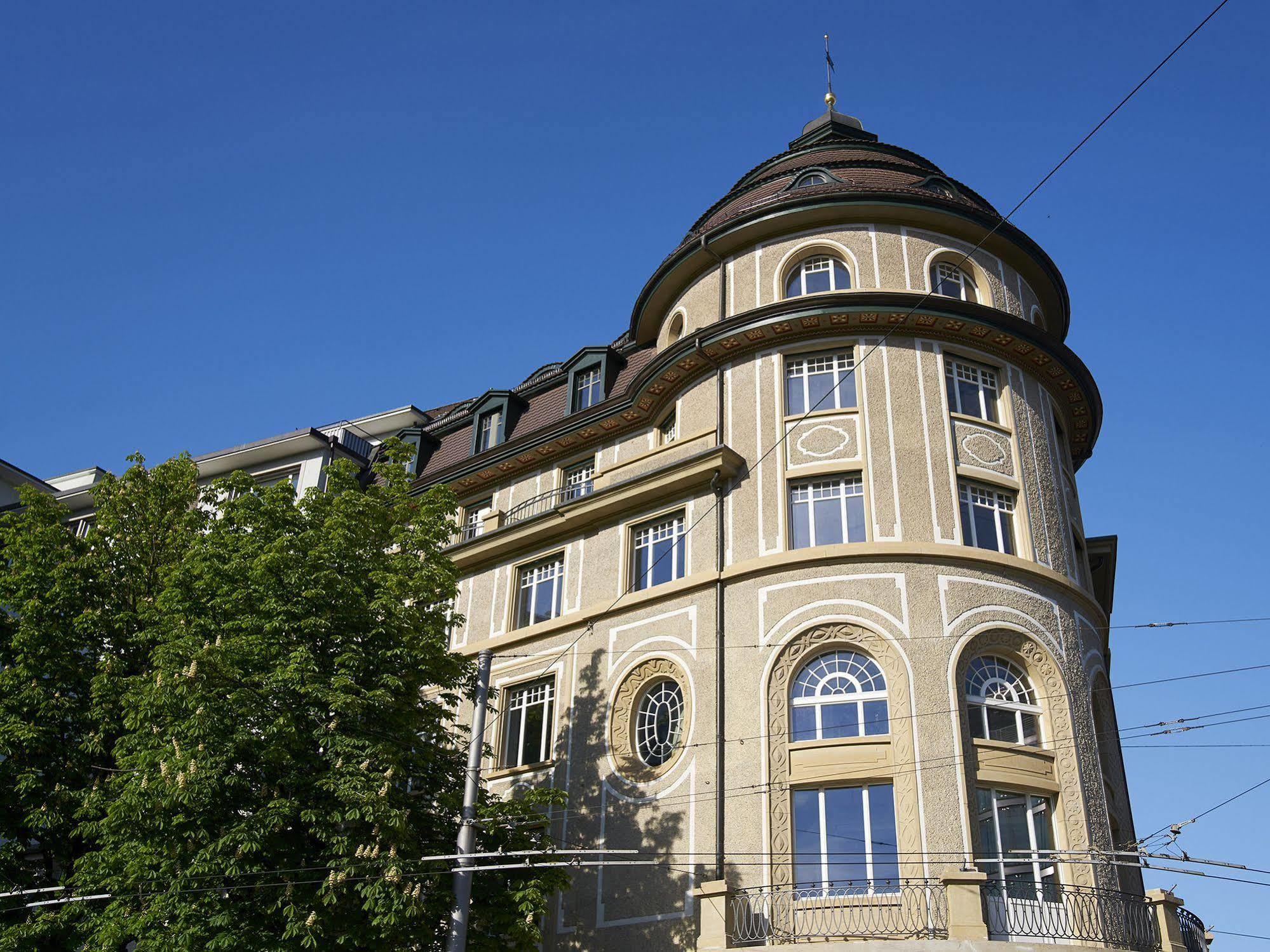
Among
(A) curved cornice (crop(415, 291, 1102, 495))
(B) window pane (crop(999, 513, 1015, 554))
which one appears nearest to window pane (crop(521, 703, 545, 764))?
(A) curved cornice (crop(415, 291, 1102, 495))

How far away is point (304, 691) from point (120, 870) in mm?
4146

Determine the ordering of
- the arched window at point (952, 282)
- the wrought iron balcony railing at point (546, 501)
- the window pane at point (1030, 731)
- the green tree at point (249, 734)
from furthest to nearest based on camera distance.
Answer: the wrought iron balcony railing at point (546, 501)
the arched window at point (952, 282)
the window pane at point (1030, 731)
the green tree at point (249, 734)

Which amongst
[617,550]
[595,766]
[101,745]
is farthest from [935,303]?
[101,745]

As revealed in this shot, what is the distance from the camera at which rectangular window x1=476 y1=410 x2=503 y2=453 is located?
34719 mm

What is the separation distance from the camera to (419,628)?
855 inches

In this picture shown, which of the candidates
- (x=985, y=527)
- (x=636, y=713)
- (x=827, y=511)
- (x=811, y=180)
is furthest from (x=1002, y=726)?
(x=811, y=180)

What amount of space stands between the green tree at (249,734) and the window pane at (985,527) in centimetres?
1002

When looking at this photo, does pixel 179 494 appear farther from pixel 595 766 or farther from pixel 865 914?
pixel 865 914

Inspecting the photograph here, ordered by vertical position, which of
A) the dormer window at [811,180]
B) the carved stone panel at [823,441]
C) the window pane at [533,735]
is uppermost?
the dormer window at [811,180]

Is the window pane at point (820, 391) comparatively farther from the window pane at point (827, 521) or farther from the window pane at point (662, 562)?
the window pane at point (662, 562)

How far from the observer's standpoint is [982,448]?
84.8 ft

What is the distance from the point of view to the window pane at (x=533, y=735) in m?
26.8

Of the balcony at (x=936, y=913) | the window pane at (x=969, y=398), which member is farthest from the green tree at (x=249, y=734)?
the window pane at (x=969, y=398)

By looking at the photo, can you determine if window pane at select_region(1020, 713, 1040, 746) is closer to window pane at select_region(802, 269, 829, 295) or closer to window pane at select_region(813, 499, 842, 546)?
window pane at select_region(813, 499, 842, 546)
